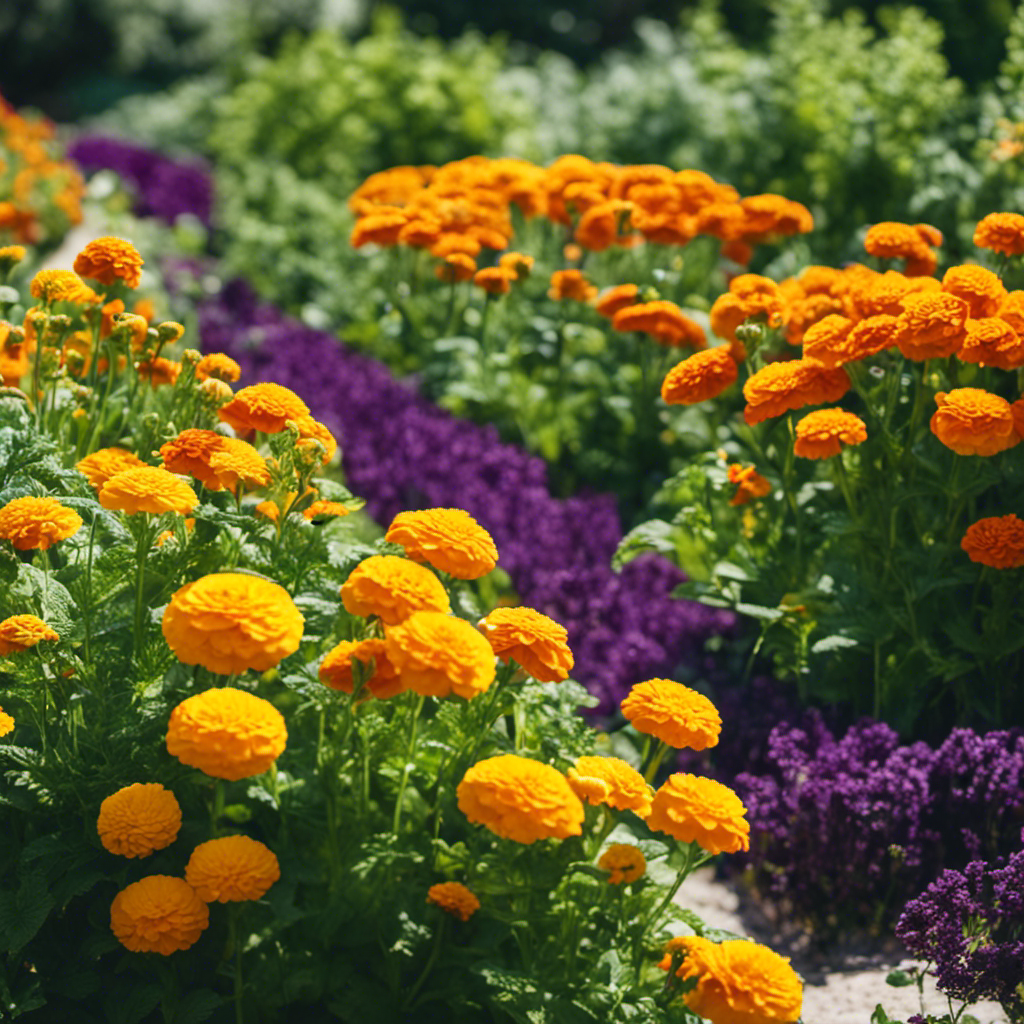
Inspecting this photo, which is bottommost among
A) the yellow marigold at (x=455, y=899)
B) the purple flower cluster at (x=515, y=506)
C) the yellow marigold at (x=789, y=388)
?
the purple flower cluster at (x=515, y=506)

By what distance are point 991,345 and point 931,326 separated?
127mm

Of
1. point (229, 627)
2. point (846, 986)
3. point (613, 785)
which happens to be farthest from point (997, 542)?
point (229, 627)

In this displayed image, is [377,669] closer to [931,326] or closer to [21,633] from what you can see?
[21,633]

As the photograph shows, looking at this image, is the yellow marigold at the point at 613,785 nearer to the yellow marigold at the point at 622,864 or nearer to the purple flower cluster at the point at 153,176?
the yellow marigold at the point at 622,864

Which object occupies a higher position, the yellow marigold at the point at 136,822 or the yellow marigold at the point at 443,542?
the yellow marigold at the point at 443,542

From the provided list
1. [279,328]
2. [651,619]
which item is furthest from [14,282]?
[651,619]

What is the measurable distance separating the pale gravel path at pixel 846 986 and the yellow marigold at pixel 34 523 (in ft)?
4.85

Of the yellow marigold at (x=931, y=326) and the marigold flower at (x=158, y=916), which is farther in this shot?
the yellow marigold at (x=931, y=326)

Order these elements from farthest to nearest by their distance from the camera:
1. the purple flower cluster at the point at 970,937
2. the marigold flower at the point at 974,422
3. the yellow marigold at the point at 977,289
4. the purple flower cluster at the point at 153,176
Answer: the purple flower cluster at the point at 153,176 → the yellow marigold at the point at 977,289 → the marigold flower at the point at 974,422 → the purple flower cluster at the point at 970,937

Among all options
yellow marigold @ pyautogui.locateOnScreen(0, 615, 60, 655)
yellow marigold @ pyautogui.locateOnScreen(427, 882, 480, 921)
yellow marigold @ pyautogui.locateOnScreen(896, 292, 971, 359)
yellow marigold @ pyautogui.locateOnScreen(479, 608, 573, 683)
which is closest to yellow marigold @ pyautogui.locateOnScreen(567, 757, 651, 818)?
yellow marigold @ pyautogui.locateOnScreen(479, 608, 573, 683)

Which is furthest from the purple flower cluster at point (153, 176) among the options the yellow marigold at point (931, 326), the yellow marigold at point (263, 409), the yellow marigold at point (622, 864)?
the yellow marigold at point (622, 864)

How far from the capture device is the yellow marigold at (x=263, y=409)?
1850 millimetres

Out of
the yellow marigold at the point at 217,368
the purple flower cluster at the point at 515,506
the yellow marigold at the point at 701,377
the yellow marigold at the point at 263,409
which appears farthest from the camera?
the purple flower cluster at the point at 515,506

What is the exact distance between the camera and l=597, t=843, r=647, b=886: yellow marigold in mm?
1665
